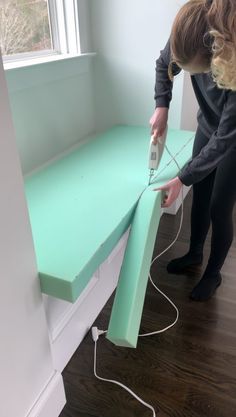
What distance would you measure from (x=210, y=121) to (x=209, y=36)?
16.9 inches

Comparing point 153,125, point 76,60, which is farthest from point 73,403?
point 76,60

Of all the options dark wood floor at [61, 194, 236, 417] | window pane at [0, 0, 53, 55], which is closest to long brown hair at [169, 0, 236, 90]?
window pane at [0, 0, 53, 55]

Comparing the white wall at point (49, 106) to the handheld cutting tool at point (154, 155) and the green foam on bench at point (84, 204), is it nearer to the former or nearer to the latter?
the green foam on bench at point (84, 204)

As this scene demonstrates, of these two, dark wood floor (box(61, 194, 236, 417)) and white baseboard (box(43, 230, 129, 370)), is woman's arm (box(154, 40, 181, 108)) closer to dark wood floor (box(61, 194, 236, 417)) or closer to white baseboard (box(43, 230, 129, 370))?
white baseboard (box(43, 230, 129, 370))

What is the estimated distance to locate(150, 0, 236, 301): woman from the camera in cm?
89

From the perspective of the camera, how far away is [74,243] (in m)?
0.93

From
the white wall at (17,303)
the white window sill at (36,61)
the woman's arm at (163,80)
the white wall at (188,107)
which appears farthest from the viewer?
the white wall at (188,107)

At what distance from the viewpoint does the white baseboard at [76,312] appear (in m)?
1.13

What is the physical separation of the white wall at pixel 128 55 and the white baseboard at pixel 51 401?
4.44 ft

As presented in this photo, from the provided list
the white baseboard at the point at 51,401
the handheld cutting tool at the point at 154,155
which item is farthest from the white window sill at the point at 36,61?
the white baseboard at the point at 51,401

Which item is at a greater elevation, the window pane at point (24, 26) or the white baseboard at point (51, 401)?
the window pane at point (24, 26)

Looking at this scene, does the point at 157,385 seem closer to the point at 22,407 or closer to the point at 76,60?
the point at 22,407

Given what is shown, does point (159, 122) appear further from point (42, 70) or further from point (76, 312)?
point (76, 312)

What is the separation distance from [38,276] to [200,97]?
85cm
